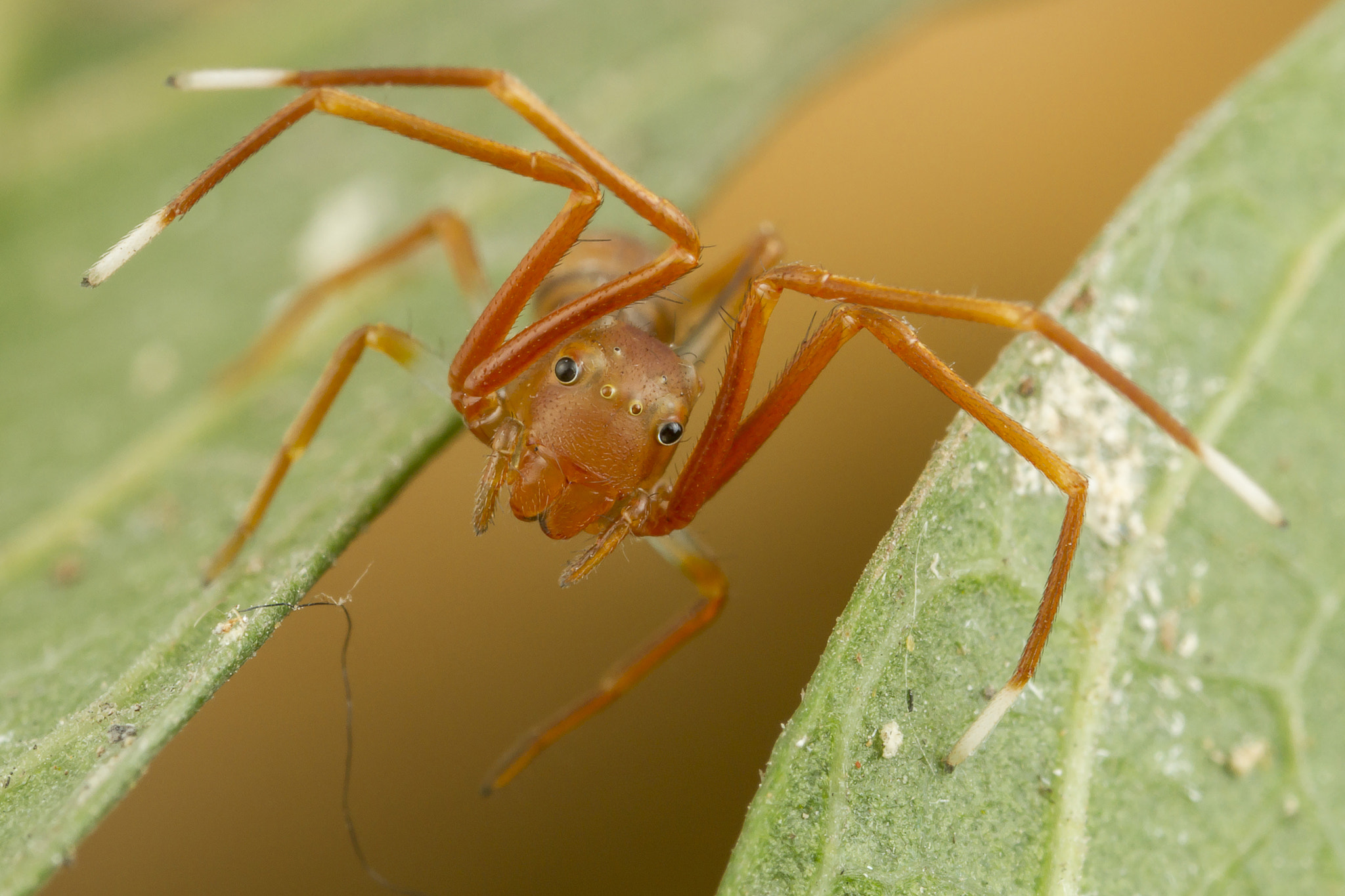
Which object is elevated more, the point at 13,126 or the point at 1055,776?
the point at 1055,776

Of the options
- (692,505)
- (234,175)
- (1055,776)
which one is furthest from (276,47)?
(1055,776)

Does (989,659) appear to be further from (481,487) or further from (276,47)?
(276,47)

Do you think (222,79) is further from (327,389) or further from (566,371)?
(566,371)

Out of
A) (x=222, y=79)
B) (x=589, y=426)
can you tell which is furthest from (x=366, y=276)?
(x=589, y=426)

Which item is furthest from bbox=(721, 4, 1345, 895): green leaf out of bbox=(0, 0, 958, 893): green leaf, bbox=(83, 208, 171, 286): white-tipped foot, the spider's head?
bbox=(83, 208, 171, 286): white-tipped foot

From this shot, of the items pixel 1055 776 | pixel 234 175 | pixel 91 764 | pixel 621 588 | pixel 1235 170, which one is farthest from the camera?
pixel 621 588

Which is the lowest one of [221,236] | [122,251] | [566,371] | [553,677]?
[553,677]
